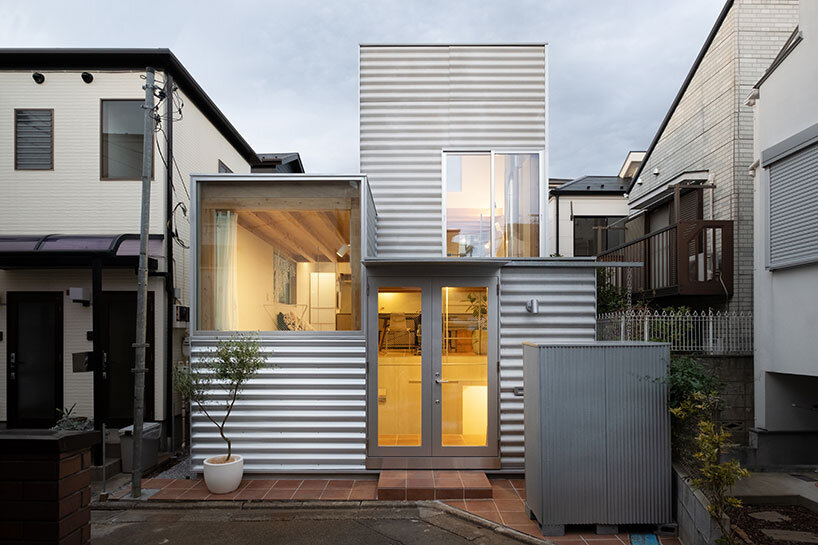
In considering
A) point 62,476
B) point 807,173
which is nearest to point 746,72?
point 807,173

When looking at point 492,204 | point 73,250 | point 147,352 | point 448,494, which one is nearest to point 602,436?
point 448,494

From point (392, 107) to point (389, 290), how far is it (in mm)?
3079

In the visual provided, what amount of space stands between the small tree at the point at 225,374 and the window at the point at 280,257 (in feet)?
1.39

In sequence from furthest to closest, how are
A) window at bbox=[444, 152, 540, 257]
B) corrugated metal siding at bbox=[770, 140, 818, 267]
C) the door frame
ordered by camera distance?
the door frame < window at bbox=[444, 152, 540, 257] < corrugated metal siding at bbox=[770, 140, 818, 267]

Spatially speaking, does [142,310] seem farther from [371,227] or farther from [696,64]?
[696,64]

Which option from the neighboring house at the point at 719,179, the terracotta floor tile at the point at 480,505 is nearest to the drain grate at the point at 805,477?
the neighboring house at the point at 719,179

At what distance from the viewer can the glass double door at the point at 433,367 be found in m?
6.52

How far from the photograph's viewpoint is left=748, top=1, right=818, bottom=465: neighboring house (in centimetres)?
632

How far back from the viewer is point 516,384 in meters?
6.60

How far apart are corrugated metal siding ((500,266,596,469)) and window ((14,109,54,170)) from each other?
763cm

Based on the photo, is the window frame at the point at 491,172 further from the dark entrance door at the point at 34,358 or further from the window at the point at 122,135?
the dark entrance door at the point at 34,358

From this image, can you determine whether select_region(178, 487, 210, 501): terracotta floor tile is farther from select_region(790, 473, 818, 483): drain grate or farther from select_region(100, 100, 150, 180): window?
select_region(790, 473, 818, 483): drain grate

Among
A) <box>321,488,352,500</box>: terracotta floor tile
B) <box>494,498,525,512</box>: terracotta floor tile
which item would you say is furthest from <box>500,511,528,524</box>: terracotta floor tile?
<box>321,488,352,500</box>: terracotta floor tile

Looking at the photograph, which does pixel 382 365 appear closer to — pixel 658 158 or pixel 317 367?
pixel 317 367
